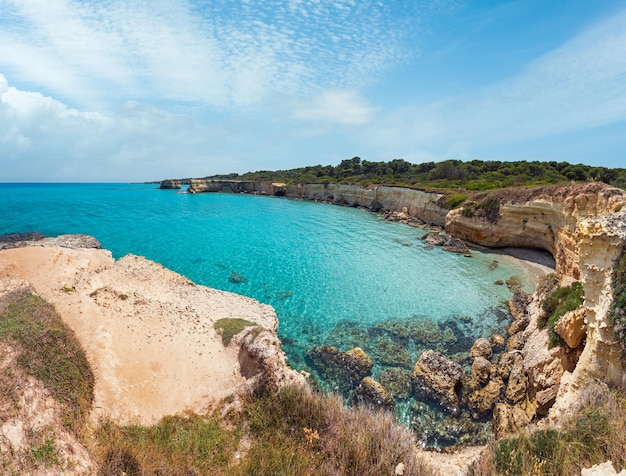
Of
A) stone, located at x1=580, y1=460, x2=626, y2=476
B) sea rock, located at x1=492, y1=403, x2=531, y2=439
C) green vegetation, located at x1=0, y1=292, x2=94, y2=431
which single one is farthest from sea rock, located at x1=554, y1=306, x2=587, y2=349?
green vegetation, located at x1=0, y1=292, x2=94, y2=431

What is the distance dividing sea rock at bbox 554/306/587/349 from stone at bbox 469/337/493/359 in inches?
134

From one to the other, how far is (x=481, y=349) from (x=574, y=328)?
4.14m

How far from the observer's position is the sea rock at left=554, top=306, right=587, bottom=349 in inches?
381

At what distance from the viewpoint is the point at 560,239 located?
71.7 feet

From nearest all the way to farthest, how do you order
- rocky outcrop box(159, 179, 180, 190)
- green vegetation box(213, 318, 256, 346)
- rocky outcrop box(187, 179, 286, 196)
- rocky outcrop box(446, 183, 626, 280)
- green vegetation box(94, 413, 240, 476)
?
1. green vegetation box(94, 413, 240, 476)
2. green vegetation box(213, 318, 256, 346)
3. rocky outcrop box(446, 183, 626, 280)
4. rocky outcrop box(187, 179, 286, 196)
5. rocky outcrop box(159, 179, 180, 190)

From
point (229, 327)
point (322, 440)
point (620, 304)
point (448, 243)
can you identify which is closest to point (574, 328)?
point (620, 304)

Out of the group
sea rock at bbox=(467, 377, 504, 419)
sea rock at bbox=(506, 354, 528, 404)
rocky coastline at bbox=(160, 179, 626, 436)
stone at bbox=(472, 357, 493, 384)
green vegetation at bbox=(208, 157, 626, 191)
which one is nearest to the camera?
rocky coastline at bbox=(160, 179, 626, 436)

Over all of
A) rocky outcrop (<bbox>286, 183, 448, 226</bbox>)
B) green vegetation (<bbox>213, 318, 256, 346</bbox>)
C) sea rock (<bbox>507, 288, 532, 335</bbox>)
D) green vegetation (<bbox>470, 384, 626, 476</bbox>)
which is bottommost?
sea rock (<bbox>507, 288, 532, 335</bbox>)

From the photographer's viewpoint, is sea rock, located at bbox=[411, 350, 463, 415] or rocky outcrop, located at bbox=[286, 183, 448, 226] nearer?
sea rock, located at bbox=[411, 350, 463, 415]

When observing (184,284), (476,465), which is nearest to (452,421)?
(476,465)

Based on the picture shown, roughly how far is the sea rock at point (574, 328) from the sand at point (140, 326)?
1101cm

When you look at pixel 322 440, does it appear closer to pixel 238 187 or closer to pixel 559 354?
pixel 559 354

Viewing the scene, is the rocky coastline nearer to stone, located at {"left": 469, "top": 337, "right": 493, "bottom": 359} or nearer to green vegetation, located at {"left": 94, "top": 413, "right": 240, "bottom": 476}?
stone, located at {"left": 469, "top": 337, "right": 493, "bottom": 359}

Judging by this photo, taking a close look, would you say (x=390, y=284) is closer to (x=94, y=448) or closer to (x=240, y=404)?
(x=240, y=404)
